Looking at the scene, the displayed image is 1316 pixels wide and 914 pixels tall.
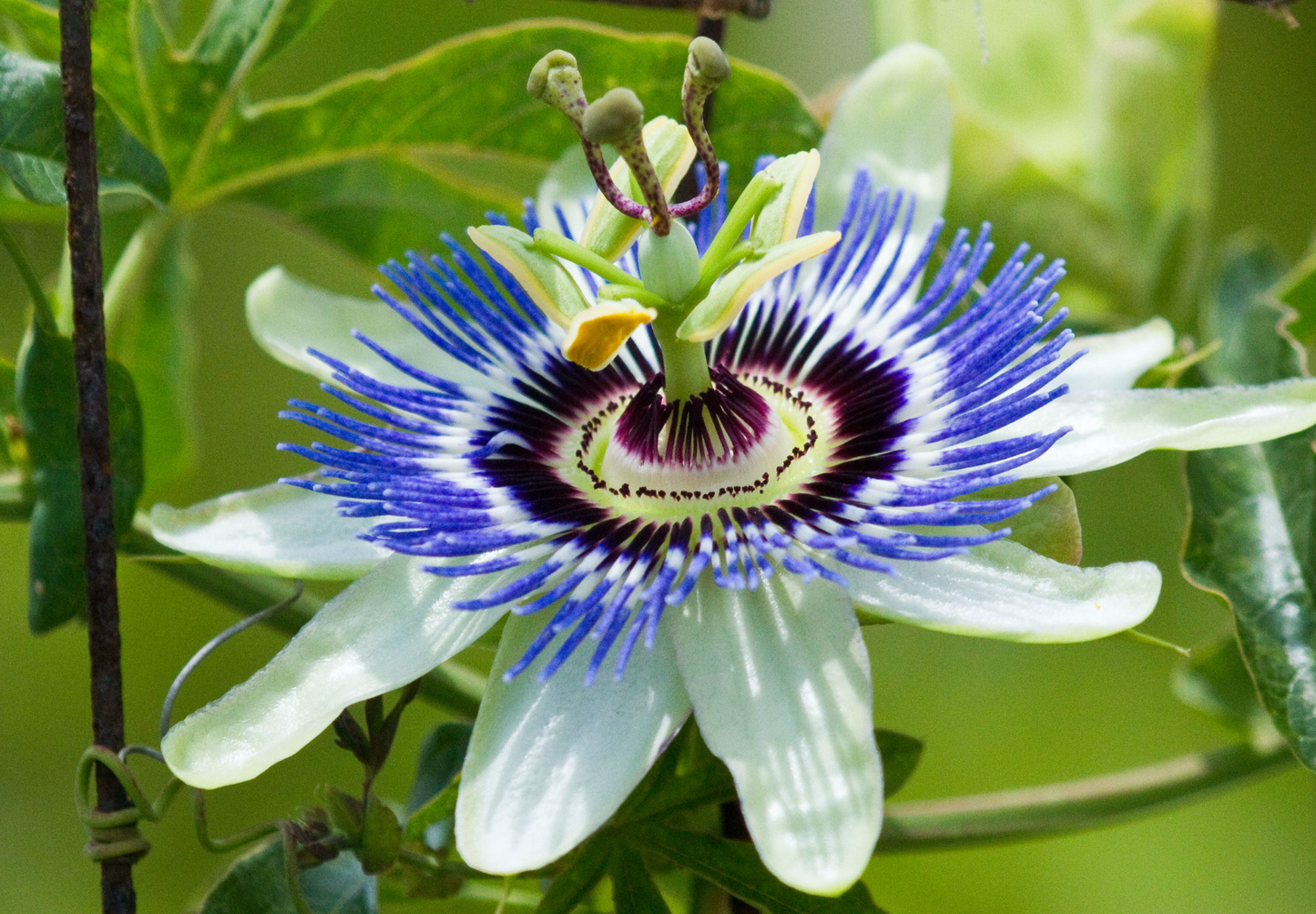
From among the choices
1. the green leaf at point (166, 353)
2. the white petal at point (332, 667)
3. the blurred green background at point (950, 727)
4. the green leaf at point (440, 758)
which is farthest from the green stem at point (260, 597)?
the blurred green background at point (950, 727)

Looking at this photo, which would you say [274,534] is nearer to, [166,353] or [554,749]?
[554,749]

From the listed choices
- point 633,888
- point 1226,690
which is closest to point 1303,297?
point 1226,690

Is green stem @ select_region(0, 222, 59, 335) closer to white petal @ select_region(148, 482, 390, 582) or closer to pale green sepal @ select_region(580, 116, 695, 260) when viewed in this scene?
white petal @ select_region(148, 482, 390, 582)

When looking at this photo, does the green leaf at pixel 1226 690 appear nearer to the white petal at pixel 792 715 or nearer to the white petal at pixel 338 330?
the white petal at pixel 792 715

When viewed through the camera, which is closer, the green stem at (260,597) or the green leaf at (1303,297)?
the green stem at (260,597)

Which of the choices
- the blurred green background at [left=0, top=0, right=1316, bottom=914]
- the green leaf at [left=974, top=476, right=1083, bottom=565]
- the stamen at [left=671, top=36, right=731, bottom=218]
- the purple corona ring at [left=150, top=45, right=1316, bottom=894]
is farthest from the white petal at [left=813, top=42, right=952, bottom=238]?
the blurred green background at [left=0, top=0, right=1316, bottom=914]

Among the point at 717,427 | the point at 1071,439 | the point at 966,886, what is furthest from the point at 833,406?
the point at 966,886

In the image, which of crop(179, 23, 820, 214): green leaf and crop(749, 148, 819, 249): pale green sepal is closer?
crop(749, 148, 819, 249): pale green sepal
